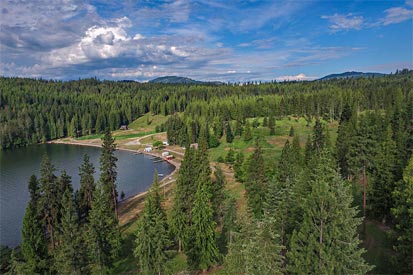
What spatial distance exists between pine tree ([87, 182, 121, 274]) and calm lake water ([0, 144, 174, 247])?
19.7 metres

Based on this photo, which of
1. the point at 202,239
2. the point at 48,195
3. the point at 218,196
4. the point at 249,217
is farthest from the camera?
the point at 218,196

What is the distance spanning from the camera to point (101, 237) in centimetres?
3256

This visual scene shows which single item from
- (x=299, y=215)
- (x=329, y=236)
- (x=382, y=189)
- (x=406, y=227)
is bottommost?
(x=299, y=215)

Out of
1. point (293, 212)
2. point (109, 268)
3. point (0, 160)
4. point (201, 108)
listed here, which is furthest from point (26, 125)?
point (293, 212)

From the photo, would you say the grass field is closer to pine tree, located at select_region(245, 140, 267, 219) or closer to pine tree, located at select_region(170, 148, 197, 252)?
pine tree, located at select_region(170, 148, 197, 252)

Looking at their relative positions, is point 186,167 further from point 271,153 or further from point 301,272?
point 271,153

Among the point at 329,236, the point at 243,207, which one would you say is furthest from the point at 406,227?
the point at 243,207

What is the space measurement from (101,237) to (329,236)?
77.7ft

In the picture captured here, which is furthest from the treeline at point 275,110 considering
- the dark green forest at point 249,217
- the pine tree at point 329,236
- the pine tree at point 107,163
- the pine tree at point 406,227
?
the pine tree at point 329,236

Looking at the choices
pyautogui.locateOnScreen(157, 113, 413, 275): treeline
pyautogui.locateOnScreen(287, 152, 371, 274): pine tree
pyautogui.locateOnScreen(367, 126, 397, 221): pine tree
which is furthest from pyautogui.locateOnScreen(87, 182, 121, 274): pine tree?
pyautogui.locateOnScreen(367, 126, 397, 221): pine tree

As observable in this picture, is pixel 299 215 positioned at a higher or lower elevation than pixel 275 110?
lower

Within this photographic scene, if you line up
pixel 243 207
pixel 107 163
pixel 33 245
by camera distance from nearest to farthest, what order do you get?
pixel 33 245 → pixel 107 163 → pixel 243 207

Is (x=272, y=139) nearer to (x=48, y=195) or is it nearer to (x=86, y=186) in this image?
(x=86, y=186)

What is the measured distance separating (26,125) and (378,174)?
480 ft
